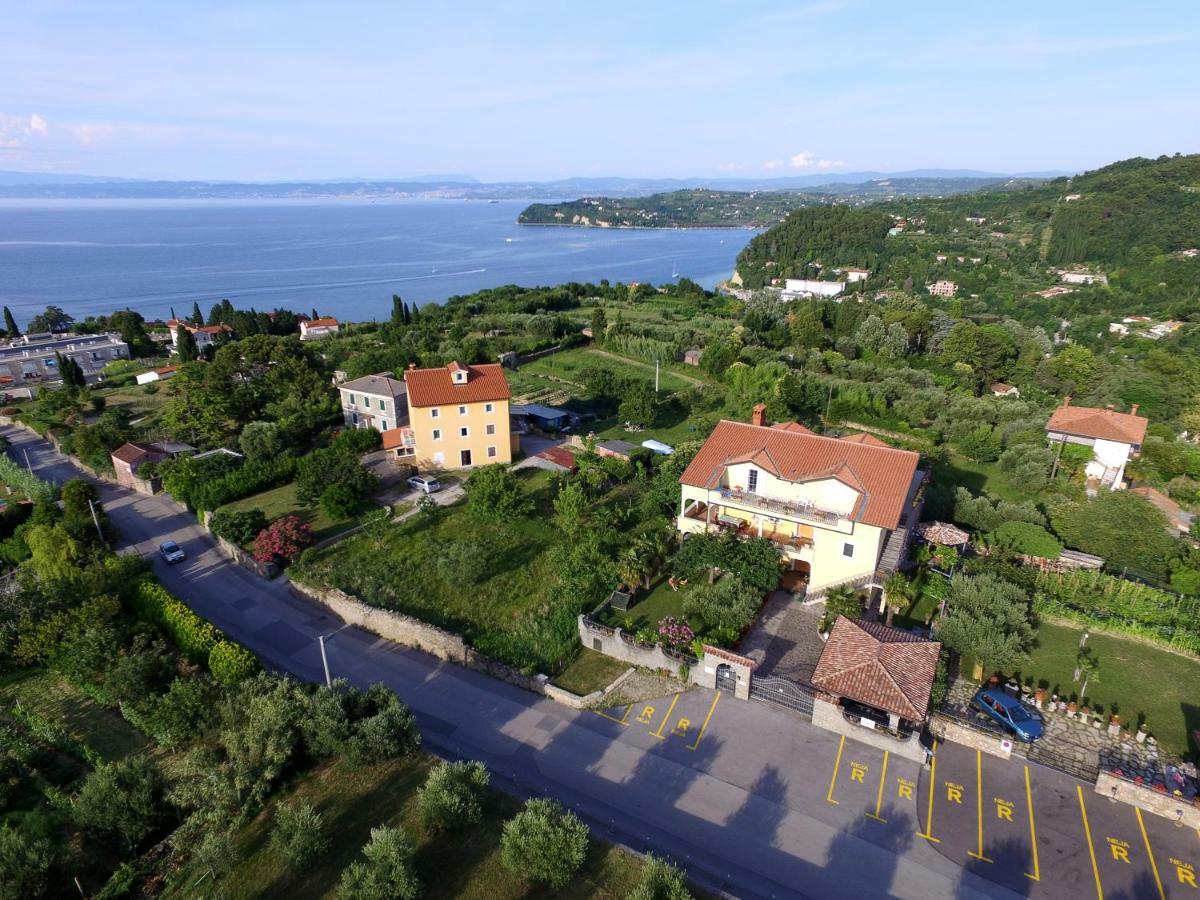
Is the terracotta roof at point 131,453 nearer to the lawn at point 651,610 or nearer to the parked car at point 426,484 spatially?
the parked car at point 426,484

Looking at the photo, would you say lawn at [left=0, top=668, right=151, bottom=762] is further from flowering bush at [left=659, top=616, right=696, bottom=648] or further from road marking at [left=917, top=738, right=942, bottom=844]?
road marking at [left=917, top=738, right=942, bottom=844]

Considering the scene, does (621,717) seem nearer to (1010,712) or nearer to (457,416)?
(1010,712)

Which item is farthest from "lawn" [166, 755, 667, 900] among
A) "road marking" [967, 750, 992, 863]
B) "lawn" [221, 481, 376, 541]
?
"lawn" [221, 481, 376, 541]

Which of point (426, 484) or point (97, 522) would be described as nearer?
point (97, 522)

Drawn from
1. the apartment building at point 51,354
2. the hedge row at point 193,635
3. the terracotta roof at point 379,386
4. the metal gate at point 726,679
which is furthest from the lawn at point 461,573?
the apartment building at point 51,354

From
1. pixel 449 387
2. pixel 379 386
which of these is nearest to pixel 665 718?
pixel 449 387

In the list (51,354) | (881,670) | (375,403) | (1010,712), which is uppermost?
(375,403)

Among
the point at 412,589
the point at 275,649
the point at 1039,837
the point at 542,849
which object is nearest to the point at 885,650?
the point at 1039,837
